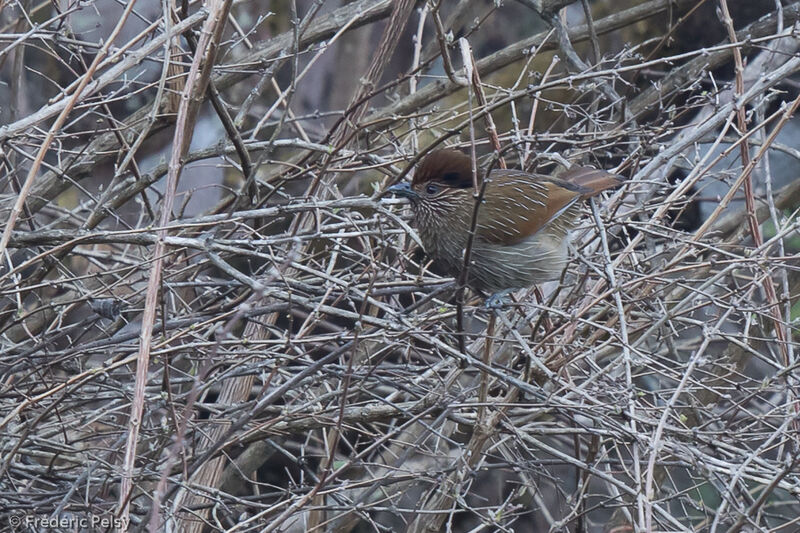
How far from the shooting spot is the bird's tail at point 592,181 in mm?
3821

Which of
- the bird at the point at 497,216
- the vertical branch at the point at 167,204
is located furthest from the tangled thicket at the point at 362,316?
the bird at the point at 497,216

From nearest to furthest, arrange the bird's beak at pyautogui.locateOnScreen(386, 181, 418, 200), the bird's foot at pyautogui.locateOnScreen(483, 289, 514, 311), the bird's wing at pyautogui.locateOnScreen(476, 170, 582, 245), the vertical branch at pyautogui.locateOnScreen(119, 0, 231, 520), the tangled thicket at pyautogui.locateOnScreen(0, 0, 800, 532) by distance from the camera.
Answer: the vertical branch at pyautogui.locateOnScreen(119, 0, 231, 520)
the tangled thicket at pyautogui.locateOnScreen(0, 0, 800, 532)
the bird's foot at pyautogui.locateOnScreen(483, 289, 514, 311)
the bird's beak at pyautogui.locateOnScreen(386, 181, 418, 200)
the bird's wing at pyautogui.locateOnScreen(476, 170, 582, 245)

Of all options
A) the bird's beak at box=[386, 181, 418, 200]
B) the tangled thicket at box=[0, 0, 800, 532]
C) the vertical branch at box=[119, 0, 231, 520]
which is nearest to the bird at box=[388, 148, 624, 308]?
the bird's beak at box=[386, 181, 418, 200]

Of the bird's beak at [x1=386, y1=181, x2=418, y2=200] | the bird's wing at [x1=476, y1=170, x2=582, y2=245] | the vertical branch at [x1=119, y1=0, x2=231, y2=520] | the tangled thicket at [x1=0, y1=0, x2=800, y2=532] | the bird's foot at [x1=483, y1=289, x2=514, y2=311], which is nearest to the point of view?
the vertical branch at [x1=119, y1=0, x2=231, y2=520]

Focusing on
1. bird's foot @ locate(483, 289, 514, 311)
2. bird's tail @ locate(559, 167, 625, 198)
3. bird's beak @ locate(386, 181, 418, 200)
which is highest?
bird's beak @ locate(386, 181, 418, 200)

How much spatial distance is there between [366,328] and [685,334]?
3362 millimetres

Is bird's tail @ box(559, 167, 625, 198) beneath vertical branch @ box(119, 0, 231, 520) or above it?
beneath

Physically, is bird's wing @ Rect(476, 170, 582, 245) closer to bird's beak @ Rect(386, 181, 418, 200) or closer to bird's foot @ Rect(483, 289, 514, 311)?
bird's foot @ Rect(483, 289, 514, 311)

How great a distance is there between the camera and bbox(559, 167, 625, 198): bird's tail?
3.82m

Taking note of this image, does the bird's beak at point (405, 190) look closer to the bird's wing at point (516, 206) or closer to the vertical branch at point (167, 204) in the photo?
the bird's wing at point (516, 206)

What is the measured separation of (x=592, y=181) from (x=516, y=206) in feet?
1.15

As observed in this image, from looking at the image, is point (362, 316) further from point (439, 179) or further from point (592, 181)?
point (592, 181)

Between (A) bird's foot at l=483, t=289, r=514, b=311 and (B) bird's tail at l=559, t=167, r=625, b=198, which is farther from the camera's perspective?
(B) bird's tail at l=559, t=167, r=625, b=198

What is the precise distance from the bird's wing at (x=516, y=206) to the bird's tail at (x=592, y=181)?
0.08 meters
